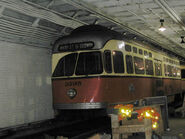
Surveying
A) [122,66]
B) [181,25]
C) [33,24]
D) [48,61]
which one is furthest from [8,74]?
[181,25]

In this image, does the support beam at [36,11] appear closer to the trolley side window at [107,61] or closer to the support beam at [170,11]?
the trolley side window at [107,61]

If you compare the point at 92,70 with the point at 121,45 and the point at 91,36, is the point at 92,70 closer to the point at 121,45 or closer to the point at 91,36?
the point at 91,36

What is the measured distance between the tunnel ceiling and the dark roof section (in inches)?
27.9

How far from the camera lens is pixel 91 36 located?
32.2 ft

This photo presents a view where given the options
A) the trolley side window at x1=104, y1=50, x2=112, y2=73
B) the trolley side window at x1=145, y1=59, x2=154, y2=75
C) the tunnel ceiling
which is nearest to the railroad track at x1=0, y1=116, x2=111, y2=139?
the trolley side window at x1=104, y1=50, x2=112, y2=73

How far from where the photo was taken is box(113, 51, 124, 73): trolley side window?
10027mm

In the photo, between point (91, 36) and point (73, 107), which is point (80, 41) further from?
point (73, 107)

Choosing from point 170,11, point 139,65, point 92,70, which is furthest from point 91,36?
point 170,11

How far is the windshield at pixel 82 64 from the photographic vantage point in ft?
31.3

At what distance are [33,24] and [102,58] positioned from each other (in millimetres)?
2728

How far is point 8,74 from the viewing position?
10.9m

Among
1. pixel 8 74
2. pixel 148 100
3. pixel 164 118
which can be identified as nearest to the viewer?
pixel 148 100

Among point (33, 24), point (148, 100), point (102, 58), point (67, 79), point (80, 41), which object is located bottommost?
point (148, 100)

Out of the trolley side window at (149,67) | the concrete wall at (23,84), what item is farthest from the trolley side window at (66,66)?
the trolley side window at (149,67)
